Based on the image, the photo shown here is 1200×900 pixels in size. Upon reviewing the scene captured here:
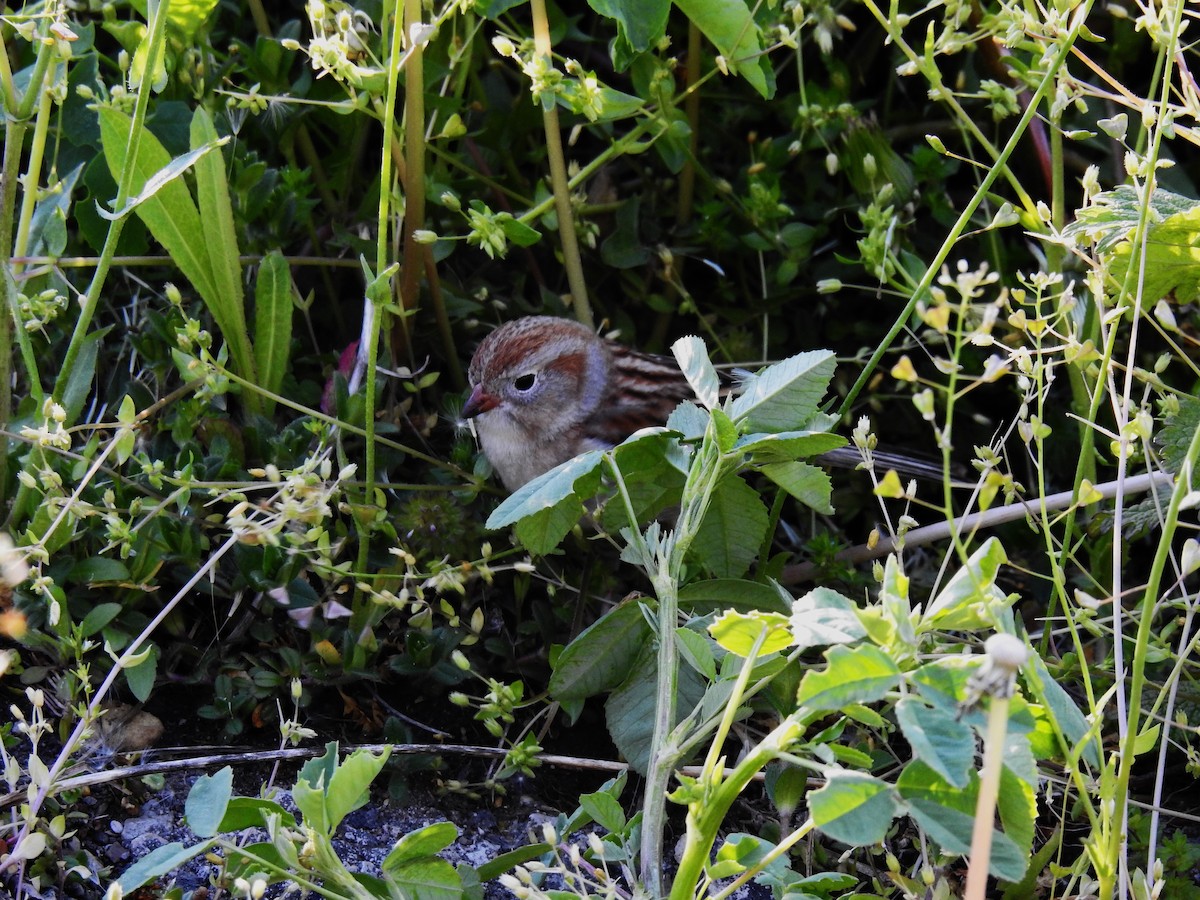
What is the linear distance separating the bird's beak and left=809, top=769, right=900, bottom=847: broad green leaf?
1.73 meters

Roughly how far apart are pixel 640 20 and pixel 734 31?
33 cm

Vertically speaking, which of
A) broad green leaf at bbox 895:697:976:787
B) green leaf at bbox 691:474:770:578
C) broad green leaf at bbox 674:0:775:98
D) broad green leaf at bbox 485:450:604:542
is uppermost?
broad green leaf at bbox 674:0:775:98

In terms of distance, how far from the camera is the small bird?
3186 millimetres

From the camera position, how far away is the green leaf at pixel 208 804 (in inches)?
68.8

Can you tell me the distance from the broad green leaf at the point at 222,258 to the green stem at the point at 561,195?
2.19ft

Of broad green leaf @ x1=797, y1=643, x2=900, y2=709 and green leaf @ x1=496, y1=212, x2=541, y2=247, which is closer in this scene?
broad green leaf @ x1=797, y1=643, x2=900, y2=709

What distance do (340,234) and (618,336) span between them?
745 millimetres

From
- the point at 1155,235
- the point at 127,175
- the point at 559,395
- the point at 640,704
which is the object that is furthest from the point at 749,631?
the point at 559,395

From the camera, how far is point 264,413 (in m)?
2.81

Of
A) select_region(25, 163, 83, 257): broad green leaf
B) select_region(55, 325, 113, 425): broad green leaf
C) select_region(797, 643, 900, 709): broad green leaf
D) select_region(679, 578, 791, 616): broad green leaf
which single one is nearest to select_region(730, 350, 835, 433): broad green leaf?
select_region(679, 578, 791, 616): broad green leaf

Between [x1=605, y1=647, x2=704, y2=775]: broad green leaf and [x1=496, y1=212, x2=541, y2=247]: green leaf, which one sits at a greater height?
[x1=496, y1=212, x2=541, y2=247]: green leaf

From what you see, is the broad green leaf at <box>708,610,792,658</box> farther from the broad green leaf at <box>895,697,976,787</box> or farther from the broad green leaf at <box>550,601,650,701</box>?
the broad green leaf at <box>550,601,650,701</box>

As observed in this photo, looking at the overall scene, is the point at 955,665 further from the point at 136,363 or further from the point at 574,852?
the point at 136,363

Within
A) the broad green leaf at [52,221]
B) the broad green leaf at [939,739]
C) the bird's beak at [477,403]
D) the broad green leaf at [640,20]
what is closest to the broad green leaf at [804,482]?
the broad green leaf at [939,739]
